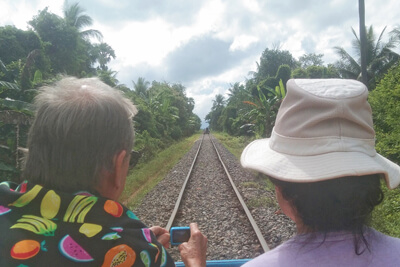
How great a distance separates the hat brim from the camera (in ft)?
3.14

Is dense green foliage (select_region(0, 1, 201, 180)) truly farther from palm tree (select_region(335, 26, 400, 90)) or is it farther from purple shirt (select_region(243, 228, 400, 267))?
palm tree (select_region(335, 26, 400, 90))

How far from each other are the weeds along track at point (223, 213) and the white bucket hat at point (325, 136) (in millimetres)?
3430

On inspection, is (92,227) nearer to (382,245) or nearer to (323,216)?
(323,216)

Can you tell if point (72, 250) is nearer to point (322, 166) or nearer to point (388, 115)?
point (322, 166)

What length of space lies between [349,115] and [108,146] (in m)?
0.83

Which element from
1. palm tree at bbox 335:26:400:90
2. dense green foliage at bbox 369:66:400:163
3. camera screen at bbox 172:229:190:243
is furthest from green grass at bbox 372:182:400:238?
palm tree at bbox 335:26:400:90

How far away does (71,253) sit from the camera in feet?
3.02

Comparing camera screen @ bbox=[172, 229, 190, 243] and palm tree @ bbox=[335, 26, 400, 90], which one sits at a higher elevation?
palm tree @ bbox=[335, 26, 400, 90]

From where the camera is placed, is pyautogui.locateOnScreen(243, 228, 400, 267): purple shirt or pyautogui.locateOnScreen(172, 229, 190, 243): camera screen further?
pyautogui.locateOnScreen(172, 229, 190, 243): camera screen

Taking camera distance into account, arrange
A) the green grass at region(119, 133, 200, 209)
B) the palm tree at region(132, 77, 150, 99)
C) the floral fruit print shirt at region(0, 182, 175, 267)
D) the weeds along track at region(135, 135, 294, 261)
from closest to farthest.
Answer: the floral fruit print shirt at region(0, 182, 175, 267), the weeds along track at region(135, 135, 294, 261), the green grass at region(119, 133, 200, 209), the palm tree at region(132, 77, 150, 99)

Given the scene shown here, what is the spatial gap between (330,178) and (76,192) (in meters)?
0.84

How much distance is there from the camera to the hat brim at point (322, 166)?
3.14 ft

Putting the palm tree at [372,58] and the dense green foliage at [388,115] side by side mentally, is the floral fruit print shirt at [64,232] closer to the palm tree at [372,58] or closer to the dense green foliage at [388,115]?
the dense green foliage at [388,115]

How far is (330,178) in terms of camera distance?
3.14 ft
